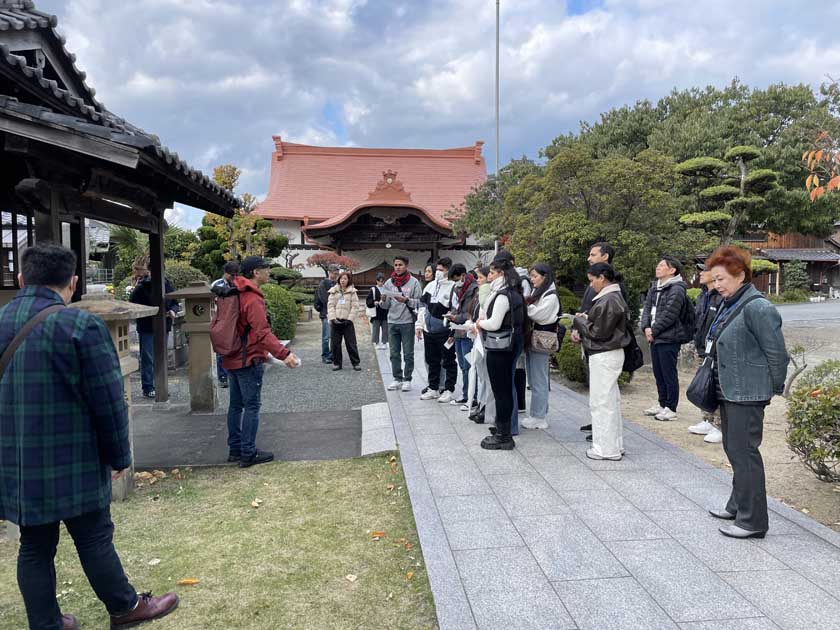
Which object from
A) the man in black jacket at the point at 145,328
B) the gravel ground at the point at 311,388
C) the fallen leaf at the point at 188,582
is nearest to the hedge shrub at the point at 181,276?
the gravel ground at the point at 311,388

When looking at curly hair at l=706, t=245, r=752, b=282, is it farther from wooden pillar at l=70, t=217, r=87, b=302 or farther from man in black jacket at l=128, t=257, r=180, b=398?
man in black jacket at l=128, t=257, r=180, b=398

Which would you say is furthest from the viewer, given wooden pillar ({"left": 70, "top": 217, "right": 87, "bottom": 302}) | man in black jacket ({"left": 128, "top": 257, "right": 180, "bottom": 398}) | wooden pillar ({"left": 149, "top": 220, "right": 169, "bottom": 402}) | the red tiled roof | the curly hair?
the red tiled roof

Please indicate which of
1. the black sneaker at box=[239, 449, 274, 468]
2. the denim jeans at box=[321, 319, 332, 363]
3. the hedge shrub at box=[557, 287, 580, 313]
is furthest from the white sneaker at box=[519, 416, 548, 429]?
the denim jeans at box=[321, 319, 332, 363]

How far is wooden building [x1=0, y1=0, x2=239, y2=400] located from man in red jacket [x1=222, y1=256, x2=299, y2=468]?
43.6 inches

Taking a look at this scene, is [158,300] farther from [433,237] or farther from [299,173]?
[299,173]

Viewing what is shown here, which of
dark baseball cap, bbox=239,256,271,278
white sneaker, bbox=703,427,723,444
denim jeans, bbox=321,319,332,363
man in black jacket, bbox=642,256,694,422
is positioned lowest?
white sneaker, bbox=703,427,723,444

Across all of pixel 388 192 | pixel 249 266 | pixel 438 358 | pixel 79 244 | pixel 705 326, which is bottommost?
pixel 438 358

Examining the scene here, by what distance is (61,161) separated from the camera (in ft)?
13.9

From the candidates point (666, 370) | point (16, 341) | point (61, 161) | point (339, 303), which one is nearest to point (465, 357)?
point (666, 370)

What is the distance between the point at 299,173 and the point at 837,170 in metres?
27.0

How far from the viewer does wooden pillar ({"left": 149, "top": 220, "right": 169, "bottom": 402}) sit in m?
7.00

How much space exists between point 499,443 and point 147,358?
15.8 ft

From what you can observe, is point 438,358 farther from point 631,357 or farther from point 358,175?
point 358,175

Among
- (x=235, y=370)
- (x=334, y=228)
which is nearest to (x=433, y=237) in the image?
(x=334, y=228)
